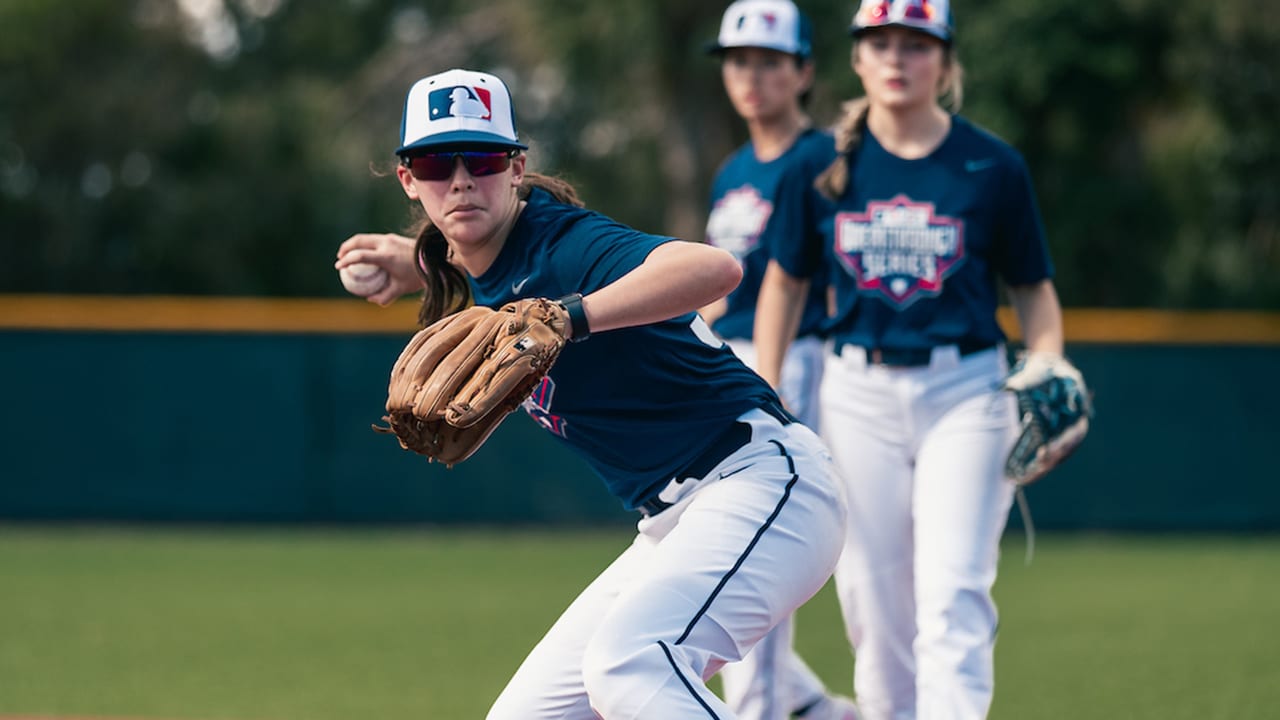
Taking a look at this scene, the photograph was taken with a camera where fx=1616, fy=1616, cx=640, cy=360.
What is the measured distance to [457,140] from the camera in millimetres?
3105

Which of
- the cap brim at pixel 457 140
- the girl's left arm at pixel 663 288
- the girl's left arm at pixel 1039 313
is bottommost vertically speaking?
Result: the girl's left arm at pixel 1039 313

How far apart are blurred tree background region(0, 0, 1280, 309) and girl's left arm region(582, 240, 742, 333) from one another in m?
13.1

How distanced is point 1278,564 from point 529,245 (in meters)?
8.48

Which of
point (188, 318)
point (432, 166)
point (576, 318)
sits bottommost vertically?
point (188, 318)

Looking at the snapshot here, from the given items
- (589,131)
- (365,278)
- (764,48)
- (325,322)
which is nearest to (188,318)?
(325,322)

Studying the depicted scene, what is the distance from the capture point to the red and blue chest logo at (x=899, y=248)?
4402mm

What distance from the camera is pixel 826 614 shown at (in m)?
8.55

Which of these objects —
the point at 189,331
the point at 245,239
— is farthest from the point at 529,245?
the point at 245,239

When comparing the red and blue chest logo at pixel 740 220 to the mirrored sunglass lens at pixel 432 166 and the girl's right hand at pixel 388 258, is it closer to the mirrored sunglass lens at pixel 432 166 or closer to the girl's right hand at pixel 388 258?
the girl's right hand at pixel 388 258

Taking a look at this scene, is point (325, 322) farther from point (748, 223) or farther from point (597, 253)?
point (597, 253)

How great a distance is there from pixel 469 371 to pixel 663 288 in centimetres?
40

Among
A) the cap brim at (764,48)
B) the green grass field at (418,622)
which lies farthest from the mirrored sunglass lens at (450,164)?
the green grass field at (418,622)

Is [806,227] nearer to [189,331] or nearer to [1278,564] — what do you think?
[1278,564]

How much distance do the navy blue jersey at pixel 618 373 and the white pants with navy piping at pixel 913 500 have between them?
102cm
